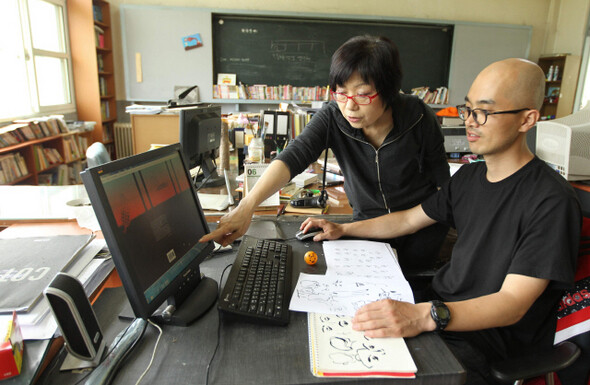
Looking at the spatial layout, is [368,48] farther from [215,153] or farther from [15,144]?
[15,144]

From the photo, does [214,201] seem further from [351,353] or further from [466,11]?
[466,11]

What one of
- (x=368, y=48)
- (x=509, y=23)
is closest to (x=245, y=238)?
(x=368, y=48)

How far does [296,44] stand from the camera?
19.3ft

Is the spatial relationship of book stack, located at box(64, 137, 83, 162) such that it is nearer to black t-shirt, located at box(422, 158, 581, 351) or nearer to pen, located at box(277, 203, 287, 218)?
pen, located at box(277, 203, 287, 218)

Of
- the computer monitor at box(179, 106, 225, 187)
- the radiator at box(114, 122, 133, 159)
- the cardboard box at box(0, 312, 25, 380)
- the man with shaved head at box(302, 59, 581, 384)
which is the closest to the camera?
the cardboard box at box(0, 312, 25, 380)

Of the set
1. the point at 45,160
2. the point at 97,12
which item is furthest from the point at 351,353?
the point at 97,12

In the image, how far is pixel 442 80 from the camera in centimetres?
632

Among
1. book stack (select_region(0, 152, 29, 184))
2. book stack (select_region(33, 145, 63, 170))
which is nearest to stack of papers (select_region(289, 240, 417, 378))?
book stack (select_region(0, 152, 29, 184))

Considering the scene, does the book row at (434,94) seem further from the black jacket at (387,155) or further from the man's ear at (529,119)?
the man's ear at (529,119)

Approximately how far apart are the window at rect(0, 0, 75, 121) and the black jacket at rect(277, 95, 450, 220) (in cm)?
392

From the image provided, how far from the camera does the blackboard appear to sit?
5758mm

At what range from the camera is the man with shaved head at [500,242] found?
91 centimetres

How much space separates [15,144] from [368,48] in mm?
3829

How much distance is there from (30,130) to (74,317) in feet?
13.3
